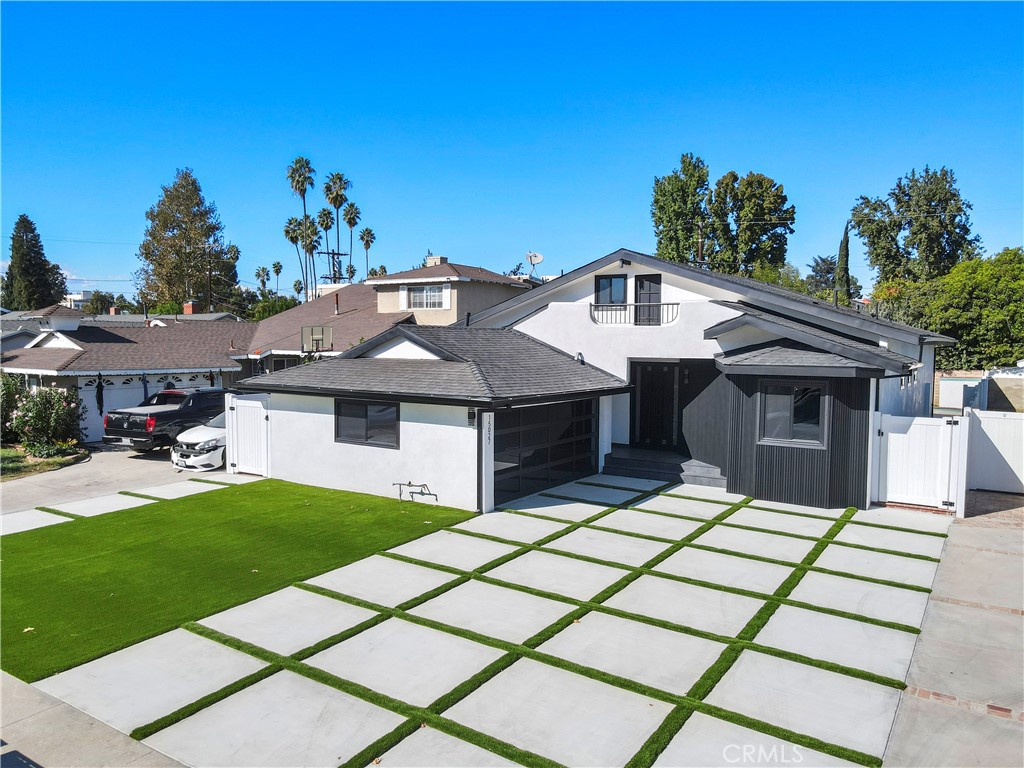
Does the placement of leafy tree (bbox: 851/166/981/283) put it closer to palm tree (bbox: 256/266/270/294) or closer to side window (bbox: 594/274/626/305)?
side window (bbox: 594/274/626/305)

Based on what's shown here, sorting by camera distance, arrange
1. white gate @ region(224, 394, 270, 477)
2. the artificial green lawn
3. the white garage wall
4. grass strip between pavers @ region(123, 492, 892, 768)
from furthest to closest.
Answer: white gate @ region(224, 394, 270, 477) → the white garage wall → the artificial green lawn → grass strip between pavers @ region(123, 492, 892, 768)

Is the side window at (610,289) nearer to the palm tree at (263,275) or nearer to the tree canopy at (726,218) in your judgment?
the tree canopy at (726,218)

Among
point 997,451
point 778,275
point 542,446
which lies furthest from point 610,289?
point 778,275

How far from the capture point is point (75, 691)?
612 centimetres

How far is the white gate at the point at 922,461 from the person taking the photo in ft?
40.5

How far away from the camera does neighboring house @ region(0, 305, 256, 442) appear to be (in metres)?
21.6

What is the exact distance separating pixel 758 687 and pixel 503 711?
241 cm

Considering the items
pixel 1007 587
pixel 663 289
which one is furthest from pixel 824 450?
pixel 663 289

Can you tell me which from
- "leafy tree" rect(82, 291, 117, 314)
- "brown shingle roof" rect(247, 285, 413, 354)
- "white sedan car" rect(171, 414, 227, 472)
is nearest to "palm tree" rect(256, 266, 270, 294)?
"leafy tree" rect(82, 291, 117, 314)

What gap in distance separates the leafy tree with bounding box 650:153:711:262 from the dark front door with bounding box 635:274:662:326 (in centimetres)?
3070

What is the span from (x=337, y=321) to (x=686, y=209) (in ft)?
90.7

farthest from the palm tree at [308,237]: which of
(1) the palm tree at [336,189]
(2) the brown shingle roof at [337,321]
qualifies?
(2) the brown shingle roof at [337,321]

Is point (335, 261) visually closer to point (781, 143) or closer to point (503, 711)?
point (781, 143)

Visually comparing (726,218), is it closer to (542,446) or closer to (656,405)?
(656,405)
